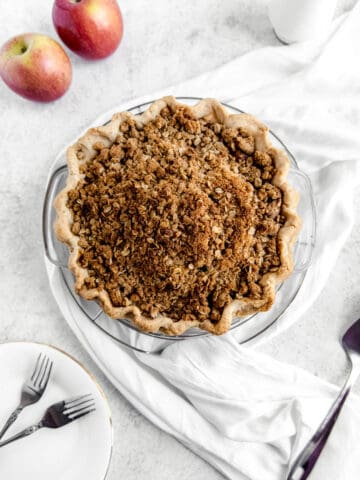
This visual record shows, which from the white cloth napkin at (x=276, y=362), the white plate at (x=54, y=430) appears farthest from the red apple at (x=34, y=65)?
the white plate at (x=54, y=430)

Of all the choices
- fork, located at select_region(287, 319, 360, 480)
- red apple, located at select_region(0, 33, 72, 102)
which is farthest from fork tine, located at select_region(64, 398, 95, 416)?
red apple, located at select_region(0, 33, 72, 102)

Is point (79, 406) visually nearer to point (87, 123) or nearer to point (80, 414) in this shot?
point (80, 414)

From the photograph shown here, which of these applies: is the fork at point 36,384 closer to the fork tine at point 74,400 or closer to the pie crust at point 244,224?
the fork tine at point 74,400

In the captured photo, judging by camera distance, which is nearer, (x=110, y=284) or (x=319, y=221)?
(x=110, y=284)

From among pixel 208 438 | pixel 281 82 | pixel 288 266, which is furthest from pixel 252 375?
pixel 281 82

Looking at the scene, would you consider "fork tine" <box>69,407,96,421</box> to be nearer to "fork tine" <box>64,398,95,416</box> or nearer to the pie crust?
"fork tine" <box>64,398,95,416</box>

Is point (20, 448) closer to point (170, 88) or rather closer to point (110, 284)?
Answer: point (110, 284)
